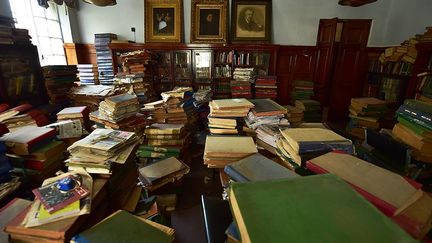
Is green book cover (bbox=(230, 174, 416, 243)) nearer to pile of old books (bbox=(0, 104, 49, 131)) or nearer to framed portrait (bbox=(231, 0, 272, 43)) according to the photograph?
pile of old books (bbox=(0, 104, 49, 131))

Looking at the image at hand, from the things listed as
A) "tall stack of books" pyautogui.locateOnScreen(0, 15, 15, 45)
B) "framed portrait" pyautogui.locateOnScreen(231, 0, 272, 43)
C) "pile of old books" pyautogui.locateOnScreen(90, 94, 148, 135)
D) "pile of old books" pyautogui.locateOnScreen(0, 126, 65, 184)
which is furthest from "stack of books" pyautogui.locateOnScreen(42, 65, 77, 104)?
"framed portrait" pyautogui.locateOnScreen(231, 0, 272, 43)

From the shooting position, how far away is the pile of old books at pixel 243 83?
450cm

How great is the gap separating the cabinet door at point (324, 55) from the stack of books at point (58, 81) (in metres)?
4.84

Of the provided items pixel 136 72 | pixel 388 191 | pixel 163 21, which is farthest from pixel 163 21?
pixel 388 191

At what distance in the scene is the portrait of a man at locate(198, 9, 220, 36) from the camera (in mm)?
4645

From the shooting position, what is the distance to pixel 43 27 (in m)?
4.29

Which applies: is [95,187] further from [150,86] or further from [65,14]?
[65,14]

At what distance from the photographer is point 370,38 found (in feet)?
15.9

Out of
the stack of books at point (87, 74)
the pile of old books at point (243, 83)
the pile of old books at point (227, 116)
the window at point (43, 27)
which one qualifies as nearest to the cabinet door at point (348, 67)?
the pile of old books at point (243, 83)

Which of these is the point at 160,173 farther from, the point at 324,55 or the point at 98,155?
the point at 324,55

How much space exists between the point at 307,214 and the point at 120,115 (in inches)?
101

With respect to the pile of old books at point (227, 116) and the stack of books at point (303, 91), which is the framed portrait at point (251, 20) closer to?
the stack of books at point (303, 91)

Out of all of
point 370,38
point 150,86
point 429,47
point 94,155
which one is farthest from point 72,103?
point 370,38

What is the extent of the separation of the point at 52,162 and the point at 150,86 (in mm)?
3004
